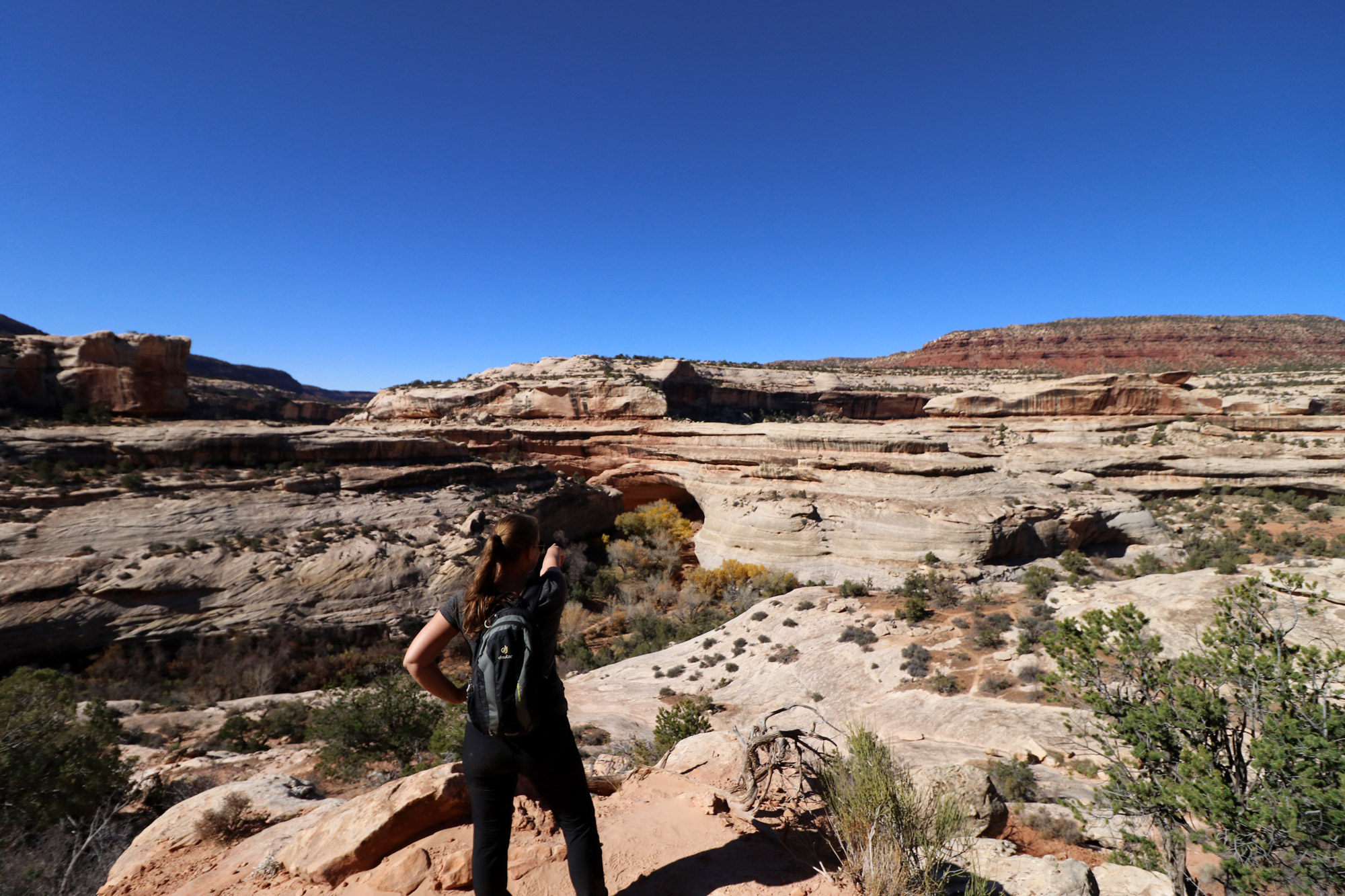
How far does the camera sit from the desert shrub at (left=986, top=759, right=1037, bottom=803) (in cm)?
488

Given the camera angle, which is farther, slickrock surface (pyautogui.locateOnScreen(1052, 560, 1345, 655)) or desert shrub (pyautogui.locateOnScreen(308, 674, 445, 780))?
slickrock surface (pyautogui.locateOnScreen(1052, 560, 1345, 655))

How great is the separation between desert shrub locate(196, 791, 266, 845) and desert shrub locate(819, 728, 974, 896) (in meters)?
3.66

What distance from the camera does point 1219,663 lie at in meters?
3.11

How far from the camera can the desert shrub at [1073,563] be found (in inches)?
498

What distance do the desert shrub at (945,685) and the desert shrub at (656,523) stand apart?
11.9 metres

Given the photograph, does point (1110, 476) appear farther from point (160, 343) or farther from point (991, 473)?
point (160, 343)

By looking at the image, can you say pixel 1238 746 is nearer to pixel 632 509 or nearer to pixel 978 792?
pixel 978 792

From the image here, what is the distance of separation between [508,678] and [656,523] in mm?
18482


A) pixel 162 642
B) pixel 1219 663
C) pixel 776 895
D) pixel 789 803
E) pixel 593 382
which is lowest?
pixel 162 642

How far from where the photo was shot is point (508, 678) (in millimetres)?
1790

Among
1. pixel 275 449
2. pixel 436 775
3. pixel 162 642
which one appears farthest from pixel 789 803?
pixel 275 449

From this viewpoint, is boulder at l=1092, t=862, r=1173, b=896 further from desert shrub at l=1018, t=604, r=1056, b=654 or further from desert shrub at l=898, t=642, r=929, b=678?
desert shrub at l=1018, t=604, r=1056, b=654

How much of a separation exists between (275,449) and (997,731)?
20.6 metres

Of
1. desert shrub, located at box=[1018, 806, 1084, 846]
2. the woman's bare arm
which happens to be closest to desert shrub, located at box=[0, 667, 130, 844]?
the woman's bare arm
